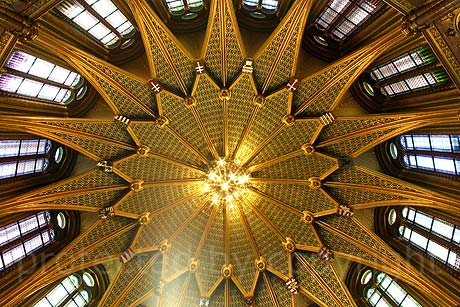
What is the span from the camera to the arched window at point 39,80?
18688 mm

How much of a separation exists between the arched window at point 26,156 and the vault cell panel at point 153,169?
3436 millimetres

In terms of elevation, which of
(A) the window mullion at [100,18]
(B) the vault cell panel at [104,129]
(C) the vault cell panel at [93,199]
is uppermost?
(A) the window mullion at [100,18]

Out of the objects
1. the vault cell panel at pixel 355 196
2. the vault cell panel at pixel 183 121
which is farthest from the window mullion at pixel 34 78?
the vault cell panel at pixel 355 196

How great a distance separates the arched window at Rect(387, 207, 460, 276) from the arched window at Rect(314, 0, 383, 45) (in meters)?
9.39

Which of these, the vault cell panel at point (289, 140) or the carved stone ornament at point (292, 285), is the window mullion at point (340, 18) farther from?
the carved stone ornament at point (292, 285)

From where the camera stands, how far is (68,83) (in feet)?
71.6

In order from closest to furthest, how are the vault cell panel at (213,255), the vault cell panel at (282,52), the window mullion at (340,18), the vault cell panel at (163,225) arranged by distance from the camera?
the window mullion at (340,18) < the vault cell panel at (282,52) < the vault cell panel at (163,225) < the vault cell panel at (213,255)

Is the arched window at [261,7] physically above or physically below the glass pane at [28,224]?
above

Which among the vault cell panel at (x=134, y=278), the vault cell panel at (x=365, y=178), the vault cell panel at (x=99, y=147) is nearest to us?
the vault cell panel at (x=365, y=178)

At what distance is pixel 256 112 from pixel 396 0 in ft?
33.0

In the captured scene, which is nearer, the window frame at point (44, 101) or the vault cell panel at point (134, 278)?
the window frame at point (44, 101)

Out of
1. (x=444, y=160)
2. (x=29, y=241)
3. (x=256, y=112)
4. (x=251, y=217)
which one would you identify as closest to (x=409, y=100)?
(x=444, y=160)

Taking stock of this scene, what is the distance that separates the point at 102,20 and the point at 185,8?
4.39 meters

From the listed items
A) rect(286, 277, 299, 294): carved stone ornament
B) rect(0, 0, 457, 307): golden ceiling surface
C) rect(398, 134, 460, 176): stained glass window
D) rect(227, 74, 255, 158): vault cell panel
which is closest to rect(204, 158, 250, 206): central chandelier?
rect(0, 0, 457, 307): golden ceiling surface
